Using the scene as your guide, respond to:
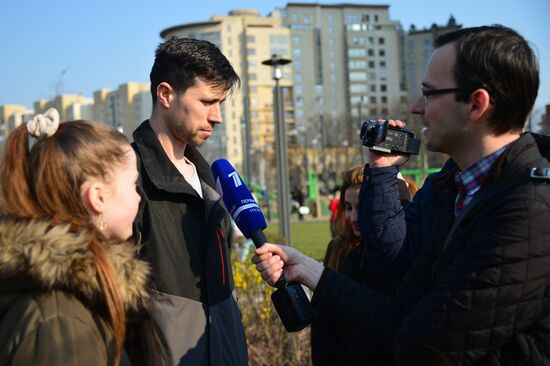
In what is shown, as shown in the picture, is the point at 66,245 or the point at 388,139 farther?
the point at 388,139

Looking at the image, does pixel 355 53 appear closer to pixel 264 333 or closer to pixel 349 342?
pixel 264 333

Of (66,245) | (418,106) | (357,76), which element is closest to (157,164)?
(66,245)

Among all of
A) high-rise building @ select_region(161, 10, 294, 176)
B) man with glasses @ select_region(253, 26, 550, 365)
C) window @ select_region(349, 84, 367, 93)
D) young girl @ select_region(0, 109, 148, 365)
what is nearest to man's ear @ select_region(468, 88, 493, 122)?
man with glasses @ select_region(253, 26, 550, 365)

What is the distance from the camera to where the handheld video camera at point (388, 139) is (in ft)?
9.60

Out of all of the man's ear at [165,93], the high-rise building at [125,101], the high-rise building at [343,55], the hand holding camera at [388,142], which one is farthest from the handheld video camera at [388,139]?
the high-rise building at [343,55]

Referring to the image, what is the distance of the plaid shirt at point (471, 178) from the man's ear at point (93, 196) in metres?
1.24

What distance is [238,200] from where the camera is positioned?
2.95m

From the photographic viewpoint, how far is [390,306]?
2.41m

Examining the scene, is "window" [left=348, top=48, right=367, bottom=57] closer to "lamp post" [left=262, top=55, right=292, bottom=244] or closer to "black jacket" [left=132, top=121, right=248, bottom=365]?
"lamp post" [left=262, top=55, right=292, bottom=244]

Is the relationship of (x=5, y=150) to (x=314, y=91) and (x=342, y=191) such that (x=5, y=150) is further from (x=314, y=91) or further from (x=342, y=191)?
(x=314, y=91)

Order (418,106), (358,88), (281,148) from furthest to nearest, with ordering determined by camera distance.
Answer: (358,88)
(281,148)
(418,106)

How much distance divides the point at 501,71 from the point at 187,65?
1.59 m

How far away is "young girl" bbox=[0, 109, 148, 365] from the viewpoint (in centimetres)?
186

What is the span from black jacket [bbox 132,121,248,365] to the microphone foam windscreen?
12cm
